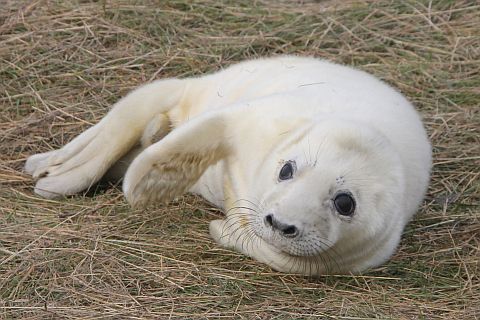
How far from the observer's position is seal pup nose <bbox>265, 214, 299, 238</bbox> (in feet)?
12.6

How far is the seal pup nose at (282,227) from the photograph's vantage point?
383cm

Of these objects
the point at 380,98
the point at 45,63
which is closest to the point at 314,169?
the point at 380,98

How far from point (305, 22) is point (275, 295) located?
3268 millimetres

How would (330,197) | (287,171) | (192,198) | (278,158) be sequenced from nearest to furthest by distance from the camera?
(330,197) < (287,171) < (278,158) < (192,198)

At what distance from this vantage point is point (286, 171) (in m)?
4.09

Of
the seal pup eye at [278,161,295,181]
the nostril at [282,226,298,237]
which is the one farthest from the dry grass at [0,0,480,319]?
the seal pup eye at [278,161,295,181]

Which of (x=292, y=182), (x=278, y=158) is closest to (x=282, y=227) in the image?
(x=292, y=182)

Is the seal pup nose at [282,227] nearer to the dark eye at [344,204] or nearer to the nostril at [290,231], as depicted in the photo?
the nostril at [290,231]

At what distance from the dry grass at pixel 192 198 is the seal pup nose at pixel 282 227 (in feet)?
0.98

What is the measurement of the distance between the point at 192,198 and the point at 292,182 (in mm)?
1128

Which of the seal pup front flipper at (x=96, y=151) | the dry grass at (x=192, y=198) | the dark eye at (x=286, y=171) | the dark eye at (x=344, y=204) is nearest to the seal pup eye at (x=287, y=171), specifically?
the dark eye at (x=286, y=171)

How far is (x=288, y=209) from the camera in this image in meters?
3.84

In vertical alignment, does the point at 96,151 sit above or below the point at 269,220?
below

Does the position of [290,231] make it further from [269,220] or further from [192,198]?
[192,198]
